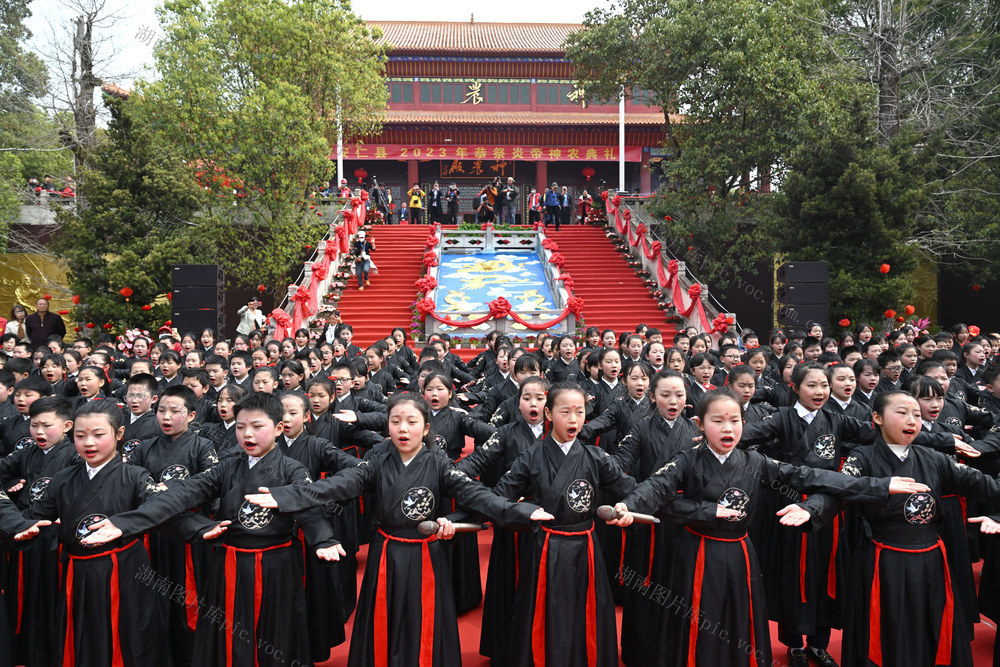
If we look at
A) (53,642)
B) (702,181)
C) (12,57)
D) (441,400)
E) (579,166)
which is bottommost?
(53,642)

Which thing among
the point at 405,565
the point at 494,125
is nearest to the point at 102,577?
the point at 405,565

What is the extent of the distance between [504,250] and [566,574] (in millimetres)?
16877

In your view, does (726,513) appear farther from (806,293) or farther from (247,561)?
(806,293)

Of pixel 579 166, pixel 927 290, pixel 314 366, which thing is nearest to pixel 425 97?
pixel 579 166

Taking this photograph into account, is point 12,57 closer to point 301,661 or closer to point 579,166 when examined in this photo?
point 579,166

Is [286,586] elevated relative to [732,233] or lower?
lower

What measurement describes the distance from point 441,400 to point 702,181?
1226 centimetres

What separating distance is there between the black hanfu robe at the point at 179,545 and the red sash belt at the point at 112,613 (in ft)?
1.63

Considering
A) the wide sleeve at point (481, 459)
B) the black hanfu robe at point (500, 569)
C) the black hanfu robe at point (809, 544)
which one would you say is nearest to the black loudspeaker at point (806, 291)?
the black hanfu robe at point (809, 544)

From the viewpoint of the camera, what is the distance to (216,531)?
3158mm

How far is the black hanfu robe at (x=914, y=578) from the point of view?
10.7ft

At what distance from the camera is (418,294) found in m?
16.5

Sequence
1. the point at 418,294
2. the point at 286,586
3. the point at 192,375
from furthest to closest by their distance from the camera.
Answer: the point at 418,294 < the point at 192,375 < the point at 286,586

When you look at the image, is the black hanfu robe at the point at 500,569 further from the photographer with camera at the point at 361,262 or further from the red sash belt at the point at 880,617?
the photographer with camera at the point at 361,262
